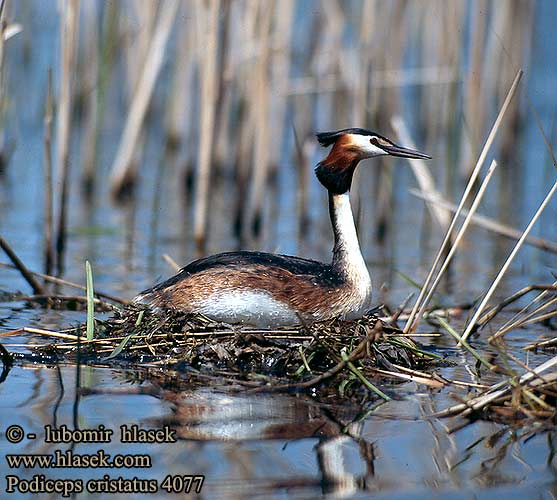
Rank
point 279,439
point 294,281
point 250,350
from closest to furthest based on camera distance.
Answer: point 279,439 < point 250,350 < point 294,281

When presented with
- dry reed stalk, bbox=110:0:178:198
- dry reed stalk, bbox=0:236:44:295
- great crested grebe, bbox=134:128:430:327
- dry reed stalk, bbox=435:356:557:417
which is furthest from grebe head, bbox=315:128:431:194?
dry reed stalk, bbox=110:0:178:198

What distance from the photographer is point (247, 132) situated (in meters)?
10.3

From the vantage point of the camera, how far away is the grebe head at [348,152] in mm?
6031

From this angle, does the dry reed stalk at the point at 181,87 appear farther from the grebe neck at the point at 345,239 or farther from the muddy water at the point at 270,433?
the grebe neck at the point at 345,239

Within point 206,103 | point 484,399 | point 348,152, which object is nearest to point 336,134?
point 348,152

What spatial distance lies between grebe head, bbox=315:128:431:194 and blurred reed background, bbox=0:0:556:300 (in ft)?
4.63

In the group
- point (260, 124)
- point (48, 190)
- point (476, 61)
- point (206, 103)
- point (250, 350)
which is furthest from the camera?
point (476, 61)

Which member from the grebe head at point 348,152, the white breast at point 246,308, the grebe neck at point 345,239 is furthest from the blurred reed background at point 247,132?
the white breast at point 246,308

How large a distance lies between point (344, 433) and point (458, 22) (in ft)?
20.9

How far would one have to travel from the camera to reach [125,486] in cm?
383

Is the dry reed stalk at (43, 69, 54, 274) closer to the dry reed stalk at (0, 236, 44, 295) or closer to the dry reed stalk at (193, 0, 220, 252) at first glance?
the dry reed stalk at (0, 236, 44, 295)

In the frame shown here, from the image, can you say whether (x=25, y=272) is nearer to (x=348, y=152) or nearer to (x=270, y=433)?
(x=348, y=152)

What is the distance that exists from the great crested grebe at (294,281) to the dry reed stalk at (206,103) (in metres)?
2.56

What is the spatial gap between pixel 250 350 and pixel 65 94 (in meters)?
3.23
